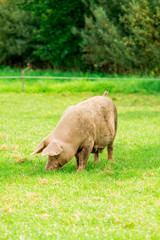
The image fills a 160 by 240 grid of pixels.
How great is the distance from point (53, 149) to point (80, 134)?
2.31 ft

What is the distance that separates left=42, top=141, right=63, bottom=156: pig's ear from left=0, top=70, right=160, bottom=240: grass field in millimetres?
461

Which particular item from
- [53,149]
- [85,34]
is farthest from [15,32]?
[53,149]

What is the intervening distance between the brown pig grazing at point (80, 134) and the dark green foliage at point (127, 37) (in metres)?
16.8

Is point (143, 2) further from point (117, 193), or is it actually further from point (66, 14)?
point (117, 193)

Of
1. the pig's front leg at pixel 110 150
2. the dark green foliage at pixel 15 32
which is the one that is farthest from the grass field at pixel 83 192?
the dark green foliage at pixel 15 32

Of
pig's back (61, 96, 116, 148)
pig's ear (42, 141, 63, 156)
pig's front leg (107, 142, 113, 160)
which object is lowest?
pig's front leg (107, 142, 113, 160)

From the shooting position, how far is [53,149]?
6602mm

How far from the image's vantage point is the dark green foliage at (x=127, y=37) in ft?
79.2

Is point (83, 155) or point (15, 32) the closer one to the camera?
point (83, 155)

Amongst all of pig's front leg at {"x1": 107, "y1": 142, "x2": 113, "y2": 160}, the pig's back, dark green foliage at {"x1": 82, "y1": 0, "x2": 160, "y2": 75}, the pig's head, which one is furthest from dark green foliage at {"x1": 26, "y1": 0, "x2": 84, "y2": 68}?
the pig's head

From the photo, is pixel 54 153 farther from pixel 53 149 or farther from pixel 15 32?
pixel 15 32

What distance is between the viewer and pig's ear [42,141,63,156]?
6.52 metres

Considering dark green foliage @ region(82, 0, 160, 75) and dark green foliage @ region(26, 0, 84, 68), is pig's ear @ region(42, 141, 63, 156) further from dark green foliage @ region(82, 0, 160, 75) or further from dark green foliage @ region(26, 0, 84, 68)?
dark green foliage @ region(26, 0, 84, 68)

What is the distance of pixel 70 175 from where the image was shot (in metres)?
6.96
